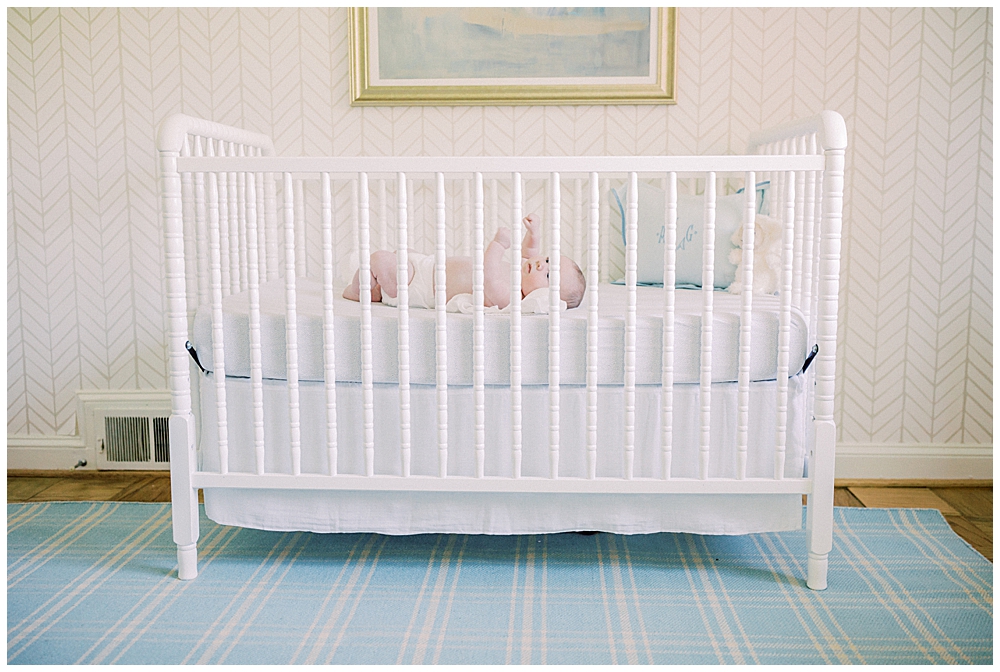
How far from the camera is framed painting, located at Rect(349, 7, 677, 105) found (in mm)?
2301

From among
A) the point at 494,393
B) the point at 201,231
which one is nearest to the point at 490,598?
the point at 494,393

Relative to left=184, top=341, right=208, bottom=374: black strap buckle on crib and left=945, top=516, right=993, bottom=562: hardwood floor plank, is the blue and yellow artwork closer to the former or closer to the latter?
left=184, top=341, right=208, bottom=374: black strap buckle on crib

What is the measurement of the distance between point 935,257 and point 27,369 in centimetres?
287

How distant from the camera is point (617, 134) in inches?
93.0

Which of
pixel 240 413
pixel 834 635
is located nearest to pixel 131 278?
pixel 240 413

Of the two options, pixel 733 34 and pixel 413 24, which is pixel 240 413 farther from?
pixel 733 34

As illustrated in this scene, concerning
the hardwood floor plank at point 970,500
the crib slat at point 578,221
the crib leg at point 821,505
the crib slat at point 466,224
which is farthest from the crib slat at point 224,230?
the hardwood floor plank at point 970,500

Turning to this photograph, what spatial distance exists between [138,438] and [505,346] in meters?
1.51

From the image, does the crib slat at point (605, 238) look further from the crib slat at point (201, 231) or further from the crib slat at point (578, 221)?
the crib slat at point (201, 231)

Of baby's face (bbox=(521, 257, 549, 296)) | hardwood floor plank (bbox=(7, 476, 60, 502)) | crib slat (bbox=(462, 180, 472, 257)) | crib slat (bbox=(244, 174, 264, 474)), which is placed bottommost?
hardwood floor plank (bbox=(7, 476, 60, 502))

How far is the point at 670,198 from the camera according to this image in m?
1.52

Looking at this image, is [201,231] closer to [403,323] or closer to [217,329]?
[217,329]

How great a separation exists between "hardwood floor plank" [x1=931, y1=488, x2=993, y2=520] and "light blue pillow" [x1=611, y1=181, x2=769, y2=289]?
939mm

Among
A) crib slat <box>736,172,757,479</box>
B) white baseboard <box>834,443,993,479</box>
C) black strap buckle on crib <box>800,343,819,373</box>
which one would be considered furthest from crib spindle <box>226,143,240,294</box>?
white baseboard <box>834,443,993,479</box>
